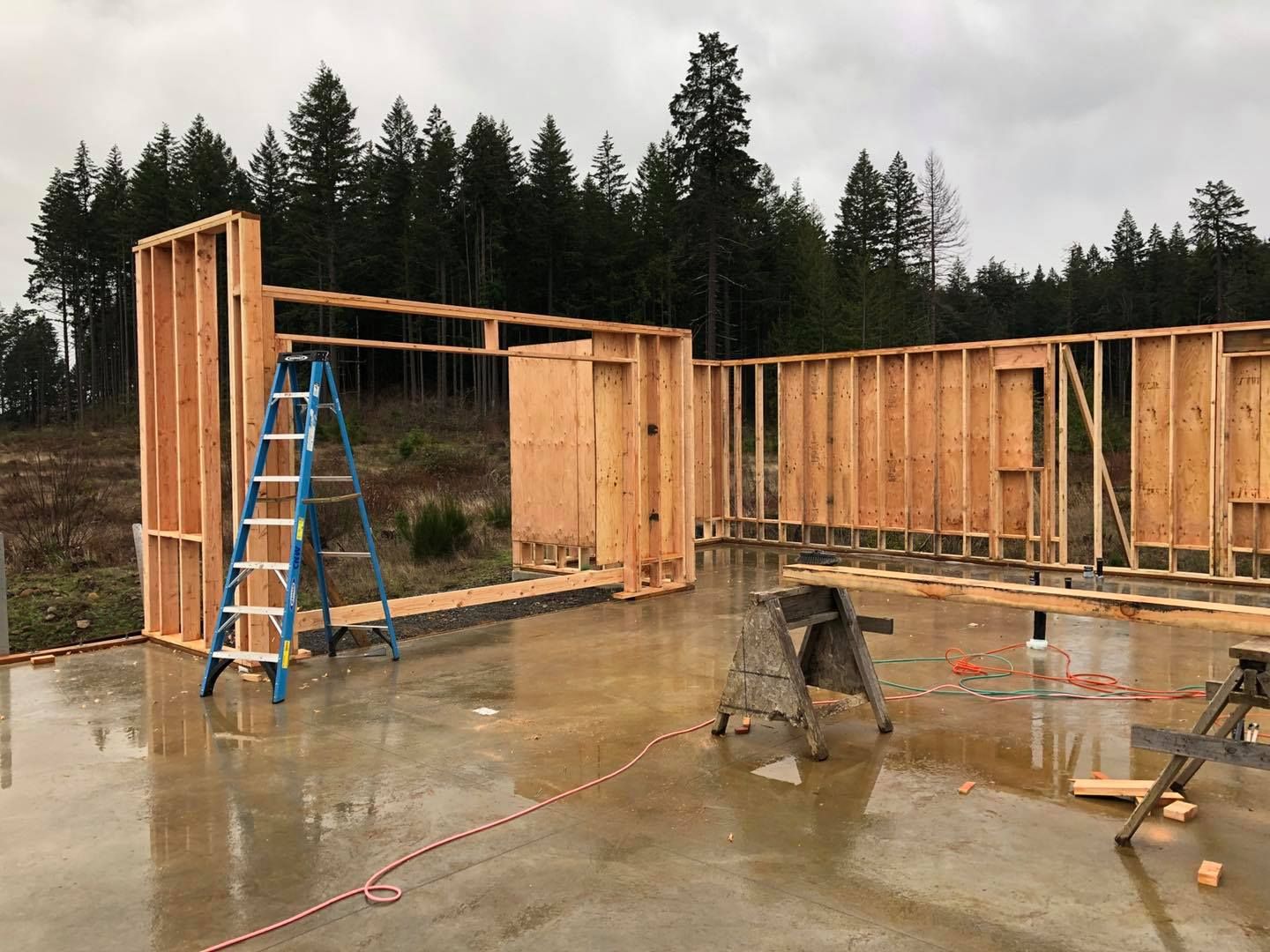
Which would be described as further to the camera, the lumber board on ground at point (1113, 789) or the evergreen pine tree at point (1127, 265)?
the evergreen pine tree at point (1127, 265)

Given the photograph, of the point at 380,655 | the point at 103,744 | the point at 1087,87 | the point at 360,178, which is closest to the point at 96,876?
the point at 103,744

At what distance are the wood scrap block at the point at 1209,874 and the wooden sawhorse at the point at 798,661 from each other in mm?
1769

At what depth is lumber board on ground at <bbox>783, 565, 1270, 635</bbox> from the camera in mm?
3725

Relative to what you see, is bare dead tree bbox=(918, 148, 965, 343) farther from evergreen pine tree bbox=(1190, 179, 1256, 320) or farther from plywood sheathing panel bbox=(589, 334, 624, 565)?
plywood sheathing panel bbox=(589, 334, 624, 565)

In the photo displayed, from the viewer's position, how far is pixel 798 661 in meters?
4.98

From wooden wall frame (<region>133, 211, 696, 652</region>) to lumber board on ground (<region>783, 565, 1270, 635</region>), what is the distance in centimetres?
373

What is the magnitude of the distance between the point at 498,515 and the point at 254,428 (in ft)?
26.9

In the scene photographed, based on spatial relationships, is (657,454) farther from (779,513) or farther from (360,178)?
(360,178)

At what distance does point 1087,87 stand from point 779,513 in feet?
55.2

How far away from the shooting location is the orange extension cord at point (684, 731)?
10.4ft

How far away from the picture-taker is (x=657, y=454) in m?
9.95

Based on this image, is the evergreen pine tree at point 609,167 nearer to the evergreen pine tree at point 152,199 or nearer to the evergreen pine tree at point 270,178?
the evergreen pine tree at point 270,178

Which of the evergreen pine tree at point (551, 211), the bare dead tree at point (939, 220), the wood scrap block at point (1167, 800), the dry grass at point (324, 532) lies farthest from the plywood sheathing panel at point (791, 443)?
the bare dead tree at point (939, 220)

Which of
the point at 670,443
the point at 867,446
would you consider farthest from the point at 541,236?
the point at 670,443
